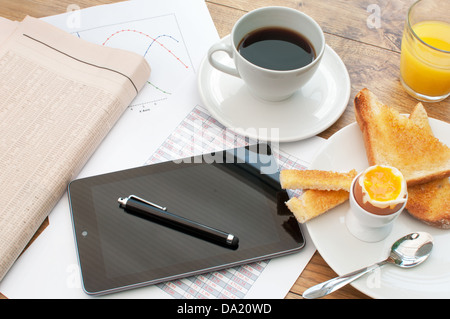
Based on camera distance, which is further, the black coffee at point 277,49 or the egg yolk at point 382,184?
the black coffee at point 277,49

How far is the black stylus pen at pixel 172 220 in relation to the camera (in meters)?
0.66

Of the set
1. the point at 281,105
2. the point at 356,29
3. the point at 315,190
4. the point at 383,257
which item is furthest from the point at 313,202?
the point at 356,29

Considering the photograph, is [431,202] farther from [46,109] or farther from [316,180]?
[46,109]

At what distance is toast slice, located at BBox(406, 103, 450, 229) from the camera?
0.65m

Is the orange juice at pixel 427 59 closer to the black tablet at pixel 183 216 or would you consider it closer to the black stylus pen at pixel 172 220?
the black tablet at pixel 183 216

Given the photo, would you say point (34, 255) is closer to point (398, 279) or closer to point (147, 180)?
point (147, 180)

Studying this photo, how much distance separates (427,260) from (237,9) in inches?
25.0

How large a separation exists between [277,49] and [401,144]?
266 millimetres

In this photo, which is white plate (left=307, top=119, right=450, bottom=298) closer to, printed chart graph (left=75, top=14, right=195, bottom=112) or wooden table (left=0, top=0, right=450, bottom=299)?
wooden table (left=0, top=0, right=450, bottom=299)

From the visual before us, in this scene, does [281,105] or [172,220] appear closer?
[172,220]

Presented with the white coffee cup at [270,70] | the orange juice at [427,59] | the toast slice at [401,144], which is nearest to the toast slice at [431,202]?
the toast slice at [401,144]

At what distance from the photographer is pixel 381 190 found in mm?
593

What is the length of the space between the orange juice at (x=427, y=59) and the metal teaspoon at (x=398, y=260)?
301mm
